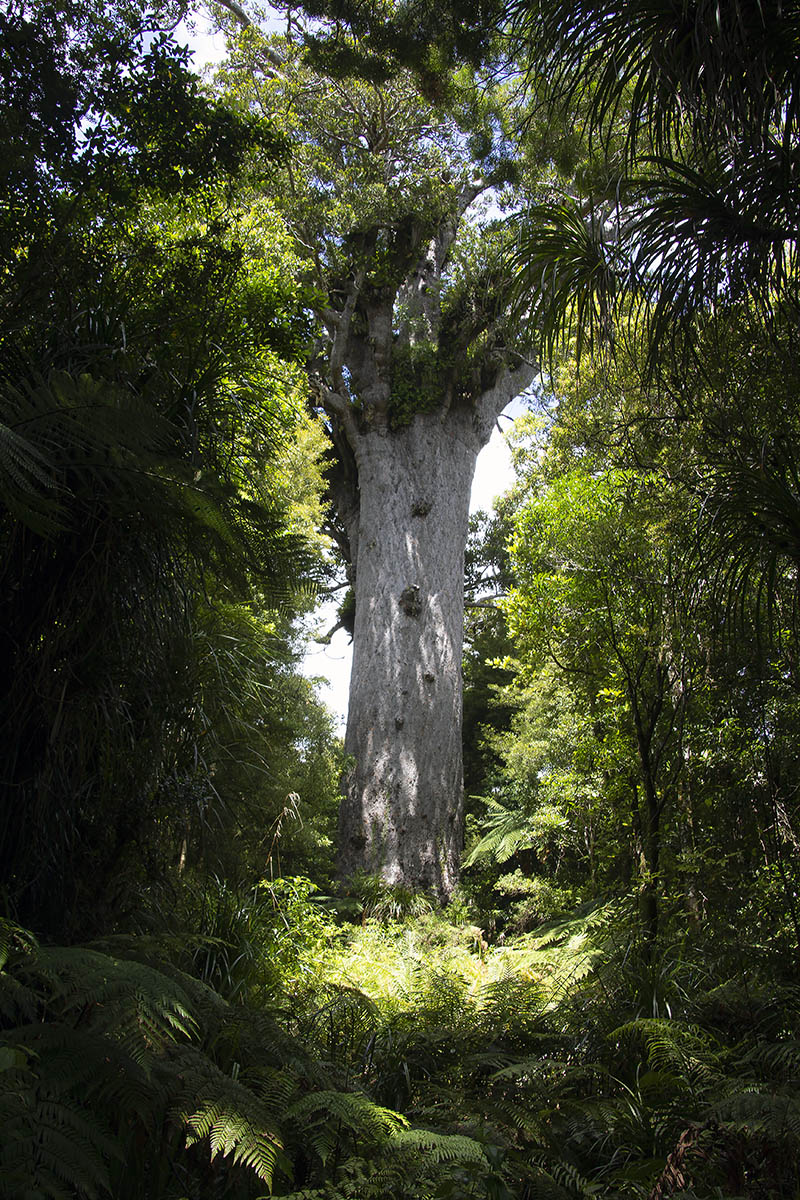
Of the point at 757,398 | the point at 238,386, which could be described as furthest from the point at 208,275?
the point at 757,398

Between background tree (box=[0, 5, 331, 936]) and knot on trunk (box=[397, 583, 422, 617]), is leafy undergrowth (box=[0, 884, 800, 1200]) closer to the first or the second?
background tree (box=[0, 5, 331, 936])

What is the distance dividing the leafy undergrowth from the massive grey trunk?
14.2 ft

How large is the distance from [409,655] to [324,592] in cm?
464

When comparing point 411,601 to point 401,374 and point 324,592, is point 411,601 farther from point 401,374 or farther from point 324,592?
point 324,592

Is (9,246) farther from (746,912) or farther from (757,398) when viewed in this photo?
(746,912)

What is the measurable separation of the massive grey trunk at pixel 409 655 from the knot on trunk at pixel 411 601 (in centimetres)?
1

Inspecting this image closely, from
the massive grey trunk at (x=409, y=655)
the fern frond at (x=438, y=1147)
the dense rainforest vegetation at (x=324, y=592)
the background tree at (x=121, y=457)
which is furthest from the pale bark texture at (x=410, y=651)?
the fern frond at (x=438, y=1147)

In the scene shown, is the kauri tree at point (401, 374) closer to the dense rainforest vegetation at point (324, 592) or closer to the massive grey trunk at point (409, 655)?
the massive grey trunk at point (409, 655)

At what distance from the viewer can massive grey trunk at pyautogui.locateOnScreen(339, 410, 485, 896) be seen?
28.1 feet

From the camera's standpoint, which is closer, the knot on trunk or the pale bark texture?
the pale bark texture

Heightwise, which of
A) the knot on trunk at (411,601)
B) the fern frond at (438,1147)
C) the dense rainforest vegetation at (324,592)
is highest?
the knot on trunk at (411,601)

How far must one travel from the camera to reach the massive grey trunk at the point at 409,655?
337 inches

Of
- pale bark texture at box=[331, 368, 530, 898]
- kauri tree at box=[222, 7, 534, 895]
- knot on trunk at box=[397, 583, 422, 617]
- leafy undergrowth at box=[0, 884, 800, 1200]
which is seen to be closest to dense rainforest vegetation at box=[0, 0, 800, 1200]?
leafy undergrowth at box=[0, 884, 800, 1200]

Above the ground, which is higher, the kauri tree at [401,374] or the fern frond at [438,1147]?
the kauri tree at [401,374]
